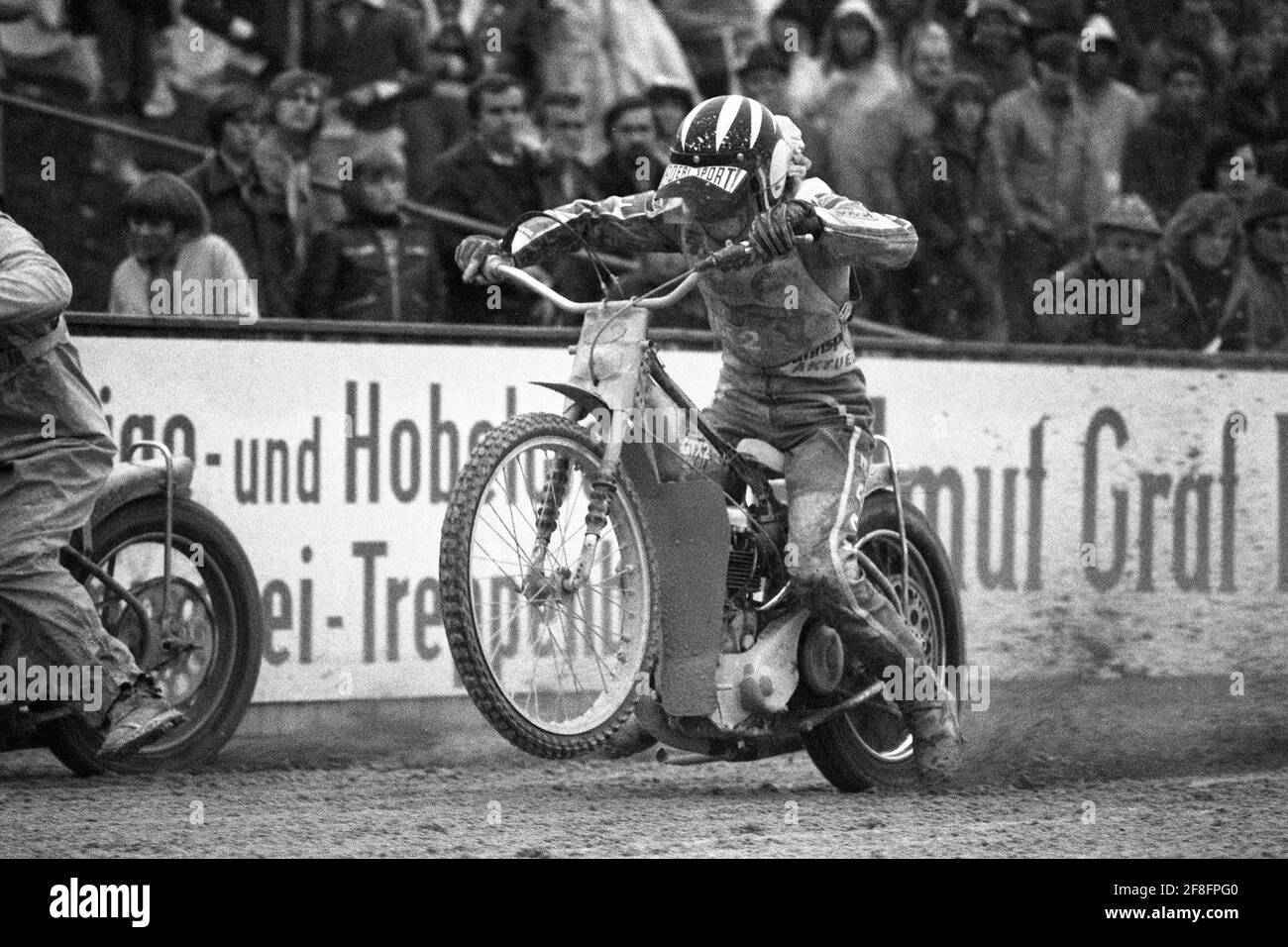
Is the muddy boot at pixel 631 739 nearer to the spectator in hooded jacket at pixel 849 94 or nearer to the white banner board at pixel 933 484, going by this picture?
the white banner board at pixel 933 484

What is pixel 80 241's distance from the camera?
9.77 metres

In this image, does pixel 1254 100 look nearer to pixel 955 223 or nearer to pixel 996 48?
pixel 996 48

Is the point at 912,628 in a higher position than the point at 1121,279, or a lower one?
lower

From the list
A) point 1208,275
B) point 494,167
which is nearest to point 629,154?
point 494,167

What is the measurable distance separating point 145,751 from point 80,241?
3.07 meters

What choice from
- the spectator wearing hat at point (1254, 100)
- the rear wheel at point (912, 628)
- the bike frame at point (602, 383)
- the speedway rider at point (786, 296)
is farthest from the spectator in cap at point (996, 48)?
the bike frame at point (602, 383)

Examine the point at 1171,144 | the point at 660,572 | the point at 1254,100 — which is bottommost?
the point at 660,572

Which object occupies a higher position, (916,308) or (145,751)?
(916,308)

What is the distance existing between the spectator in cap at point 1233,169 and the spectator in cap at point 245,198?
16.4 feet

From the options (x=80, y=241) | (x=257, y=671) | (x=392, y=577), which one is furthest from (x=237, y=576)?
(x=80, y=241)

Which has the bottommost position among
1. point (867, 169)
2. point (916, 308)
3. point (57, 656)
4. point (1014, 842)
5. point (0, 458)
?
point (1014, 842)

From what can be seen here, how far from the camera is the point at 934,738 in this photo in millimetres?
7613

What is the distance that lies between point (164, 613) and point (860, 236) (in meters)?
2.77

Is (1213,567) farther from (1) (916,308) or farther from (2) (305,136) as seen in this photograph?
(2) (305,136)
